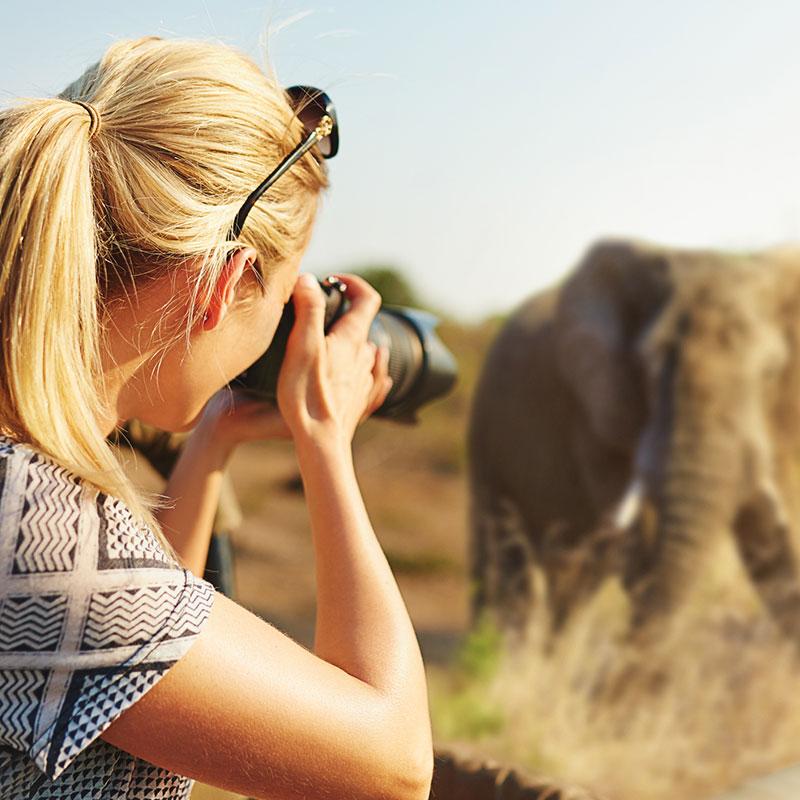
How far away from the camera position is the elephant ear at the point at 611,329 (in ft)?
11.0

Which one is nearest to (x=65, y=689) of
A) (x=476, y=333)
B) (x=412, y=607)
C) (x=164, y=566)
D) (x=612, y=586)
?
(x=164, y=566)

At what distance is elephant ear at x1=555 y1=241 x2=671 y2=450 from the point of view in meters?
3.37

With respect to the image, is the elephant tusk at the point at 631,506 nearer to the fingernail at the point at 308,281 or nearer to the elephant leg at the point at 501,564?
the elephant leg at the point at 501,564

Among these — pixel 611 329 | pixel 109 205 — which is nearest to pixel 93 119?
pixel 109 205

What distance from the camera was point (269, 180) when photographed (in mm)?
677

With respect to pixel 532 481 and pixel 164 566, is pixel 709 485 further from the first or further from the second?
pixel 164 566

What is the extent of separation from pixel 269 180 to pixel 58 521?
238 millimetres

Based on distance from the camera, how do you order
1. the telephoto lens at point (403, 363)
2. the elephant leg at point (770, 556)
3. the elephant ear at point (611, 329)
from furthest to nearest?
the elephant ear at point (611, 329) < the elephant leg at point (770, 556) < the telephoto lens at point (403, 363)

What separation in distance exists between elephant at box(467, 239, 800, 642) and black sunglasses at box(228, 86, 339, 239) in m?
2.28

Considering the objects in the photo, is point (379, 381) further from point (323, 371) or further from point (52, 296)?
point (52, 296)

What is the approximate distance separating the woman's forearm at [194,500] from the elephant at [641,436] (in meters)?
2.11

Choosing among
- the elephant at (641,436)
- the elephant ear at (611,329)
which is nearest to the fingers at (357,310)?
the elephant at (641,436)

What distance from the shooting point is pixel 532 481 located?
3.96 meters

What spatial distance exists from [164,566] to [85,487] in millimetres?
55
